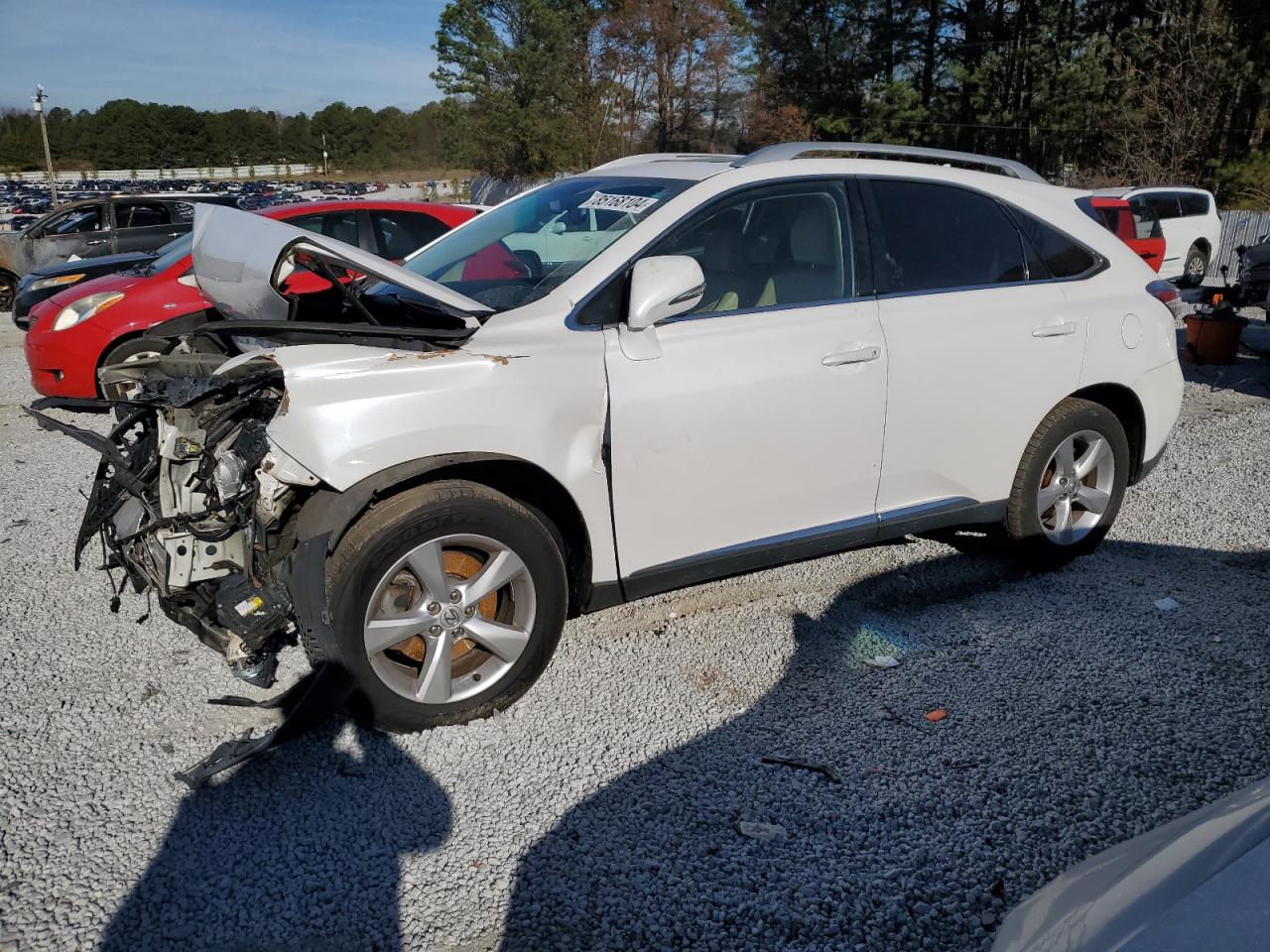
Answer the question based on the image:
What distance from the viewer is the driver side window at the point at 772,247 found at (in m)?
3.75

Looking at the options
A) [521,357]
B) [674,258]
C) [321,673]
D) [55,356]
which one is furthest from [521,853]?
[55,356]

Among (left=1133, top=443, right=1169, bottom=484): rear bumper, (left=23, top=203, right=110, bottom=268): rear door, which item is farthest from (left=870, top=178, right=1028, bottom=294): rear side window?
(left=23, top=203, right=110, bottom=268): rear door

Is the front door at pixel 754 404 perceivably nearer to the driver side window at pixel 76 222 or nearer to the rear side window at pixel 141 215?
the rear side window at pixel 141 215

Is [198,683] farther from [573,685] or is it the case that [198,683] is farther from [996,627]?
[996,627]

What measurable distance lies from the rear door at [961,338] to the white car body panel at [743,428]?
17 centimetres

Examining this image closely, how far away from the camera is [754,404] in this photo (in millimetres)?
3639

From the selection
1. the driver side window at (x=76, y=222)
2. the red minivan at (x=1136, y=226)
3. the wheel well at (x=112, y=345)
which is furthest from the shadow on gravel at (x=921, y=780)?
the driver side window at (x=76, y=222)

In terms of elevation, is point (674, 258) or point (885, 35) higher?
point (885, 35)

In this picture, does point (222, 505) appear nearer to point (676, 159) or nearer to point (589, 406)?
point (589, 406)

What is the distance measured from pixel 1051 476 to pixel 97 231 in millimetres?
15487

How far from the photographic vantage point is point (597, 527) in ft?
11.4

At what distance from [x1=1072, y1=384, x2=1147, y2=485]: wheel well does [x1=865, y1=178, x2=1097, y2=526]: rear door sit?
277 millimetres

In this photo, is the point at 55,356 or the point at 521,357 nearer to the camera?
the point at 521,357

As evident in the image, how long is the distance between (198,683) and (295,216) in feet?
19.6
